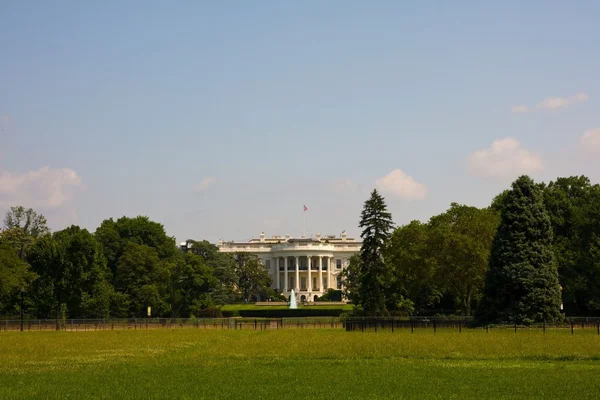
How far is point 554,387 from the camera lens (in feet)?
93.9

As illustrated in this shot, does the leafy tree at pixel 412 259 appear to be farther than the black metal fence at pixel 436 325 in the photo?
Yes

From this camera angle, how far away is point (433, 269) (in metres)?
79.1

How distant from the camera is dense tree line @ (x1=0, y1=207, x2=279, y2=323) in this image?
295ft

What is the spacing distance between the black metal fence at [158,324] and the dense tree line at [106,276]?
4.73 metres

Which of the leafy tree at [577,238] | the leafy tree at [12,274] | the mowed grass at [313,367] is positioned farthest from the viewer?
the leafy tree at [12,274]

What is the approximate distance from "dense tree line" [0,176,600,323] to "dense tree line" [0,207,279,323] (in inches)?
5.2

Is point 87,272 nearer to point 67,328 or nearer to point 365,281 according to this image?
point 67,328

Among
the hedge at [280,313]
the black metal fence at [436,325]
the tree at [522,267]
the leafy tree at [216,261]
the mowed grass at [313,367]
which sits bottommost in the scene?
the mowed grass at [313,367]

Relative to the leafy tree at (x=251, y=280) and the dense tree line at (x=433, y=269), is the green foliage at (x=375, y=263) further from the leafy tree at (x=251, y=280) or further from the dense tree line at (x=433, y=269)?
the leafy tree at (x=251, y=280)

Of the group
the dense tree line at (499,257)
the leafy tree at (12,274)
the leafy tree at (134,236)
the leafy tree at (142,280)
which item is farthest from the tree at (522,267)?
the leafy tree at (134,236)

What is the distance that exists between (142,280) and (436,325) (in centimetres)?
4470

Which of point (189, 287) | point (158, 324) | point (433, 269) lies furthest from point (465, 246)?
point (189, 287)

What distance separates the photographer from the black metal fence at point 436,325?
6047 cm

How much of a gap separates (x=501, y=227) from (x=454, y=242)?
13.3 meters
